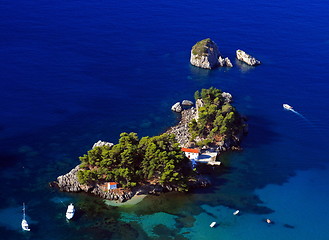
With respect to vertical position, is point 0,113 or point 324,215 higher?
point 0,113

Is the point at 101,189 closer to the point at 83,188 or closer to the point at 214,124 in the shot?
the point at 83,188

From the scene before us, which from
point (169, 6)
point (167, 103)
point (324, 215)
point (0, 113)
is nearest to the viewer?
point (324, 215)

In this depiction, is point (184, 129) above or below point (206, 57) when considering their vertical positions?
below

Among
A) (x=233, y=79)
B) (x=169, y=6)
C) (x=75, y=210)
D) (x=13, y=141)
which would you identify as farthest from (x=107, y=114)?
(x=169, y=6)

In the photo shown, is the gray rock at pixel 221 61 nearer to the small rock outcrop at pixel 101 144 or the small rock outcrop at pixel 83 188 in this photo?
the small rock outcrop at pixel 101 144

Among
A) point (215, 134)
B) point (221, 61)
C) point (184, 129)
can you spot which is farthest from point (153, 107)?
point (221, 61)

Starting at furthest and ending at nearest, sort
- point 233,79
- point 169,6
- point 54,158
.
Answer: point 169,6 → point 233,79 → point 54,158

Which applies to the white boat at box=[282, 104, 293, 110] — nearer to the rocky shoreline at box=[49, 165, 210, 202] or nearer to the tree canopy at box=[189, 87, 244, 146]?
the tree canopy at box=[189, 87, 244, 146]

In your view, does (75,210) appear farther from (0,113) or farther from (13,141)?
(0,113)
